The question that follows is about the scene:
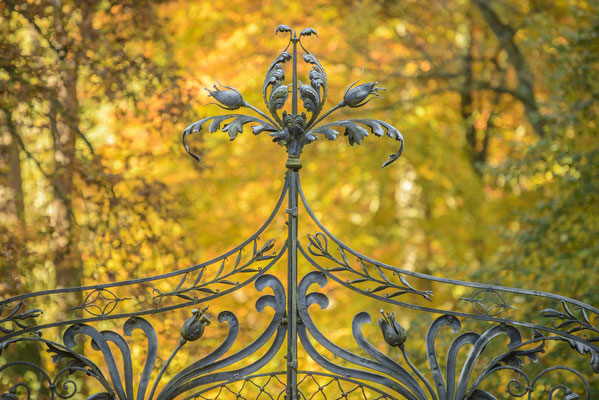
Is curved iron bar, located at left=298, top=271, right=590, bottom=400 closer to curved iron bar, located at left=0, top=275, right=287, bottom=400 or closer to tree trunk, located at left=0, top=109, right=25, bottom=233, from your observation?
curved iron bar, located at left=0, top=275, right=287, bottom=400

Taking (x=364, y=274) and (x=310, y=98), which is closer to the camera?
(x=364, y=274)

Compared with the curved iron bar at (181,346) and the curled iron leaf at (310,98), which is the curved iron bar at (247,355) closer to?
the curved iron bar at (181,346)

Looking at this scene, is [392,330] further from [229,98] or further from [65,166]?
[65,166]

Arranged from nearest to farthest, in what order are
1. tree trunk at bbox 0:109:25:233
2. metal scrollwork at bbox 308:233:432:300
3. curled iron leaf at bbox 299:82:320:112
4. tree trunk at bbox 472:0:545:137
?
metal scrollwork at bbox 308:233:432:300 < curled iron leaf at bbox 299:82:320:112 < tree trunk at bbox 0:109:25:233 < tree trunk at bbox 472:0:545:137

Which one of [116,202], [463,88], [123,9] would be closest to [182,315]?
[116,202]

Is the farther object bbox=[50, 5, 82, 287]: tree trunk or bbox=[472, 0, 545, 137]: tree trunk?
bbox=[472, 0, 545, 137]: tree trunk

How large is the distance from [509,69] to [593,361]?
7.27 m

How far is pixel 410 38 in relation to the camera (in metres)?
8.27

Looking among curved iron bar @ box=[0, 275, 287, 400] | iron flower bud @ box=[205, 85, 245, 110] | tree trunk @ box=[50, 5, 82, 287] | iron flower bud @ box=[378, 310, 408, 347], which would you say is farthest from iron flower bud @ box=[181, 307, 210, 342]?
tree trunk @ box=[50, 5, 82, 287]

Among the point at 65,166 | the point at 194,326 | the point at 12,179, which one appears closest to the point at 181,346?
the point at 194,326

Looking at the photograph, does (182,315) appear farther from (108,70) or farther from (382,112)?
(382,112)

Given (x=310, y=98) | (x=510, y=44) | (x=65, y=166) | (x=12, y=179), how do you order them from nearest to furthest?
1. (x=310, y=98)
2. (x=65, y=166)
3. (x=12, y=179)
4. (x=510, y=44)

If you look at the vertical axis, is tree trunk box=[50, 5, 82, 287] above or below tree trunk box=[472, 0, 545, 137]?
below

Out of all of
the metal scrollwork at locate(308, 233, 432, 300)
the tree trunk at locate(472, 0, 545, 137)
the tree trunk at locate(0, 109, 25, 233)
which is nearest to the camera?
the metal scrollwork at locate(308, 233, 432, 300)
